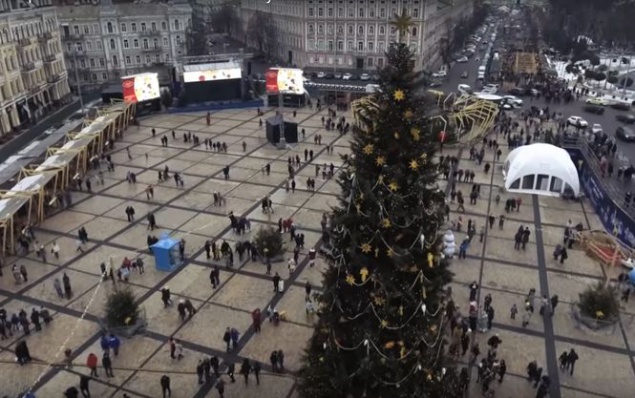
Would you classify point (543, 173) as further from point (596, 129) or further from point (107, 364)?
point (107, 364)

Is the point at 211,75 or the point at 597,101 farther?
the point at 597,101

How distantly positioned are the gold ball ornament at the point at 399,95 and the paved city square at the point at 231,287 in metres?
10.8

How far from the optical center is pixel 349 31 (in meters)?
68.8

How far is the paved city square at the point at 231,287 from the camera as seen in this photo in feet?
56.4

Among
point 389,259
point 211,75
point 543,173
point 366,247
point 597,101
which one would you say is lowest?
point 597,101

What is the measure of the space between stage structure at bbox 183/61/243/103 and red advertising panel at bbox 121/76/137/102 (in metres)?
5.88

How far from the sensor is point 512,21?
14850 centimetres

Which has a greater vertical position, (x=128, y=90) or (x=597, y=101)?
(x=128, y=90)

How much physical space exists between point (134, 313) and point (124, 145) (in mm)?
26120

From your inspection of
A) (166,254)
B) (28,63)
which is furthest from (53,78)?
(166,254)

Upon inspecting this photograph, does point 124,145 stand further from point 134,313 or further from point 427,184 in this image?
point 427,184

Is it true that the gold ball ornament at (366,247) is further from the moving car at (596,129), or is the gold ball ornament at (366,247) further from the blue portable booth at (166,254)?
the moving car at (596,129)

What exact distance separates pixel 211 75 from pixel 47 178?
26259 mm

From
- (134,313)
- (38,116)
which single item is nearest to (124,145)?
(38,116)
